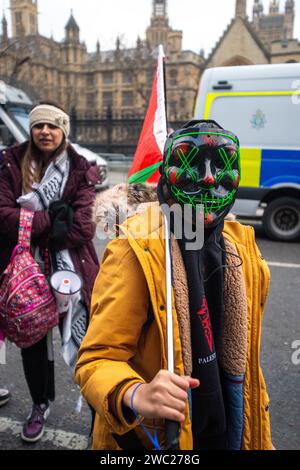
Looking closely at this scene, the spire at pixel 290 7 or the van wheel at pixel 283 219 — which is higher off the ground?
the spire at pixel 290 7

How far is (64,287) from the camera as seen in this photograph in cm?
228

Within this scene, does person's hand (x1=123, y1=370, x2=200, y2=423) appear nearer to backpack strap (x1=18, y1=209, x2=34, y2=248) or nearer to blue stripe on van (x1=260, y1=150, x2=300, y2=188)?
backpack strap (x1=18, y1=209, x2=34, y2=248)

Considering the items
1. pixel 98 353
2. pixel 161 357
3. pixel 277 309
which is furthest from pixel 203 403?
pixel 277 309

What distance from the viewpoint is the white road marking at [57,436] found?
2.41m

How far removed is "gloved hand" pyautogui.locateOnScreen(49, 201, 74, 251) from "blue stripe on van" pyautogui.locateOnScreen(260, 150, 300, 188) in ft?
17.6

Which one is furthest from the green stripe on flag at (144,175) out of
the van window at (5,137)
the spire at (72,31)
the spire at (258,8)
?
the spire at (258,8)

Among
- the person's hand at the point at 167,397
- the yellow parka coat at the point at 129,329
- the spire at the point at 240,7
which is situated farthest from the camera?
the spire at the point at 240,7

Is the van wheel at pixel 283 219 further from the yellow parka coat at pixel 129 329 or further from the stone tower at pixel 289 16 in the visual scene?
the stone tower at pixel 289 16

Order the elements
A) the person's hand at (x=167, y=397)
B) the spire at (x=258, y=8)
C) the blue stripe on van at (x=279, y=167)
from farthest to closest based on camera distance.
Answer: the spire at (x=258, y=8)
the blue stripe on van at (x=279, y=167)
the person's hand at (x=167, y=397)

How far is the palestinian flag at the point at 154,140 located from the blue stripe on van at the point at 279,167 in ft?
18.9

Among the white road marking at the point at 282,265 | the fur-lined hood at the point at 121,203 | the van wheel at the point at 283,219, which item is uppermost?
the fur-lined hood at the point at 121,203

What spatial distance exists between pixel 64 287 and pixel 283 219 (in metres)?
5.97

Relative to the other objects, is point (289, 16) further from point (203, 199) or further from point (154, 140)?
point (203, 199)

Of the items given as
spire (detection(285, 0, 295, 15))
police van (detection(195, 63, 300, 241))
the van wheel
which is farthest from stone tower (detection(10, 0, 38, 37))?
the van wheel
